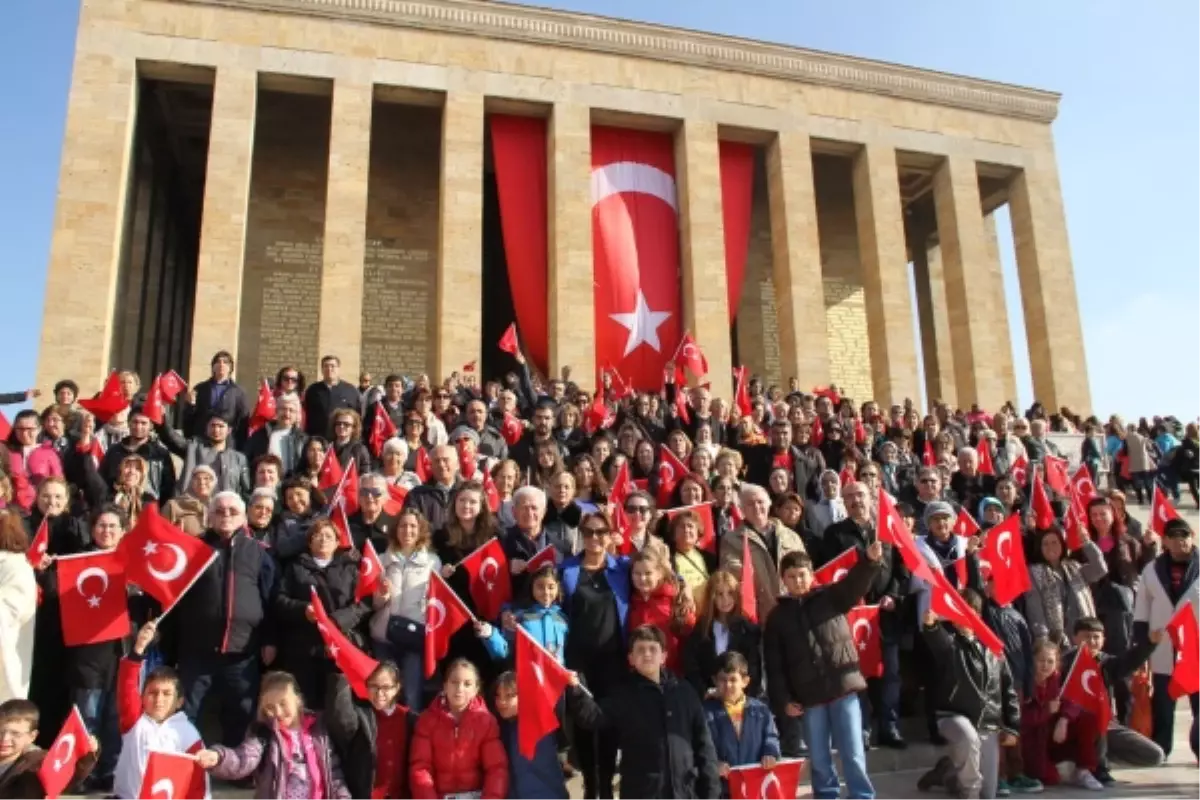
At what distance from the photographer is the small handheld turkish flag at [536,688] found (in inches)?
201

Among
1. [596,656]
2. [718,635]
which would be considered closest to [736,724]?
[718,635]

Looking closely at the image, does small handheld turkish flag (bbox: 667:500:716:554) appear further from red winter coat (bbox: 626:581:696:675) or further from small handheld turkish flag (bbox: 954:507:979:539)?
small handheld turkish flag (bbox: 954:507:979:539)

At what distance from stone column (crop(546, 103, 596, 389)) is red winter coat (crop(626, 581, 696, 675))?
14322 millimetres

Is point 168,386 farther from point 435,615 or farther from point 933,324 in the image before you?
point 933,324

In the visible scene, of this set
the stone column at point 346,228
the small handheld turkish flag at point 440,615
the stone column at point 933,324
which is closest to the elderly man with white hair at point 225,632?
the small handheld turkish flag at point 440,615

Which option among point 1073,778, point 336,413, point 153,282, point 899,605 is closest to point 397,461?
point 336,413

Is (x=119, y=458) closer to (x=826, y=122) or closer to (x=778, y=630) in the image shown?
(x=778, y=630)

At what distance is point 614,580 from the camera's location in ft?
19.9

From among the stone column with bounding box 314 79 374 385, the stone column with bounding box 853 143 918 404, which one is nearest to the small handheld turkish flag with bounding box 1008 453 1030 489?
the stone column with bounding box 853 143 918 404

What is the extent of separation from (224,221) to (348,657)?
1636 centimetres

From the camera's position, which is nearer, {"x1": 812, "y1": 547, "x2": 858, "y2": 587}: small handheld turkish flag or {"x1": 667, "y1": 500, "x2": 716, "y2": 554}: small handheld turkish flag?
{"x1": 667, "y1": 500, "x2": 716, "y2": 554}: small handheld turkish flag

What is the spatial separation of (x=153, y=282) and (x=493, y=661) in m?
21.2

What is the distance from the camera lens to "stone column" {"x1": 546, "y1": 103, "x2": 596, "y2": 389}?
67.9ft

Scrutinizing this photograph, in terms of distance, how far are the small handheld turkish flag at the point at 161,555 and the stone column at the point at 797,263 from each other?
17547 millimetres
